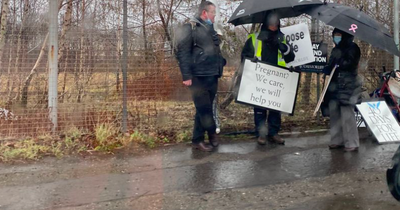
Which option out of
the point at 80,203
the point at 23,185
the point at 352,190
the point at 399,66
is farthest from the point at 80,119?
the point at 399,66

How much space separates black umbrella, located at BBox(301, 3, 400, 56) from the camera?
6234mm

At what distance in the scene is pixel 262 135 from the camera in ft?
24.1

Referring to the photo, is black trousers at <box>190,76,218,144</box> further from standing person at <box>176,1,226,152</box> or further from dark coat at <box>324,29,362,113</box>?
dark coat at <box>324,29,362,113</box>

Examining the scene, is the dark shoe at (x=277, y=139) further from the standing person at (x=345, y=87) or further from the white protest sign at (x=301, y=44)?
the white protest sign at (x=301, y=44)

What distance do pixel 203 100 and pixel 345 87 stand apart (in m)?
2.16

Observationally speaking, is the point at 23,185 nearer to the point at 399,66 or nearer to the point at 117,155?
the point at 117,155

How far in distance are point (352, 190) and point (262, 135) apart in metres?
2.28

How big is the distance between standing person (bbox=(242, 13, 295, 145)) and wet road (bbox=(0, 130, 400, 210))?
34cm

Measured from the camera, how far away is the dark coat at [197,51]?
6.45 meters

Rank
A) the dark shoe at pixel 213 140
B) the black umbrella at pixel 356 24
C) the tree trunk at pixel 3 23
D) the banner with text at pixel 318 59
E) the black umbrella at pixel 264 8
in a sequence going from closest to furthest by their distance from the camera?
the black umbrella at pixel 356 24
the black umbrella at pixel 264 8
the tree trunk at pixel 3 23
the dark shoe at pixel 213 140
the banner with text at pixel 318 59

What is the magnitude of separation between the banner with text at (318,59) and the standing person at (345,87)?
3.52 ft

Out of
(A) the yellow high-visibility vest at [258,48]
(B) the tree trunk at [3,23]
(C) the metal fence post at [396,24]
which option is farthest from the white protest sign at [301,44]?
(B) the tree trunk at [3,23]

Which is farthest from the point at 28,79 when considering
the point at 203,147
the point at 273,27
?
the point at 273,27

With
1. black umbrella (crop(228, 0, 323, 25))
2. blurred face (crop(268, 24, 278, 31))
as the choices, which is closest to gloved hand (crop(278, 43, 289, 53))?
blurred face (crop(268, 24, 278, 31))
